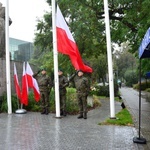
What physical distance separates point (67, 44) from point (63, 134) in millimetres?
3890

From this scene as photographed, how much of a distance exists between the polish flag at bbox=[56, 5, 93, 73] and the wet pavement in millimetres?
2208

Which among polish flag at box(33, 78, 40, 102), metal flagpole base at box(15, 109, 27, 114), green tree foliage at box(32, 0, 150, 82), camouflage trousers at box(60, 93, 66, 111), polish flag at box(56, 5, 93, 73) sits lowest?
metal flagpole base at box(15, 109, 27, 114)

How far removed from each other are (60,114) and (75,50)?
9.48 feet

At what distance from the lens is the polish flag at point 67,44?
10977 mm

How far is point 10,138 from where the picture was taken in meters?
7.88

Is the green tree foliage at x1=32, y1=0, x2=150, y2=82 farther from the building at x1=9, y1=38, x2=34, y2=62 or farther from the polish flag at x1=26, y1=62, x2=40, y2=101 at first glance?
the polish flag at x1=26, y1=62, x2=40, y2=101

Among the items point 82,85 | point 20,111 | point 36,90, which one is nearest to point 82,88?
point 82,85

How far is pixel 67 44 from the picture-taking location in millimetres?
11086

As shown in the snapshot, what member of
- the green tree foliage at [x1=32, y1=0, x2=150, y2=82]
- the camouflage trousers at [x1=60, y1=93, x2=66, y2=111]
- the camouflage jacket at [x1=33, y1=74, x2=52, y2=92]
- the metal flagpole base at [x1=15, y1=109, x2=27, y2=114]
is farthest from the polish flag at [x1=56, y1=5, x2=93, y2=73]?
the green tree foliage at [x1=32, y1=0, x2=150, y2=82]

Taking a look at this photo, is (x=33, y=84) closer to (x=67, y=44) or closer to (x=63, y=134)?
(x=67, y=44)

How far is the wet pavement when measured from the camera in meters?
7.11

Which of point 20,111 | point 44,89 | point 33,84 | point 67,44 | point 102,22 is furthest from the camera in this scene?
point 102,22

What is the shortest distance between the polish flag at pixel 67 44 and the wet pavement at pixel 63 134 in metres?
2.21

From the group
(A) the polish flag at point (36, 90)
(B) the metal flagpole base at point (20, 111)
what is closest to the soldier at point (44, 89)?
(A) the polish flag at point (36, 90)
